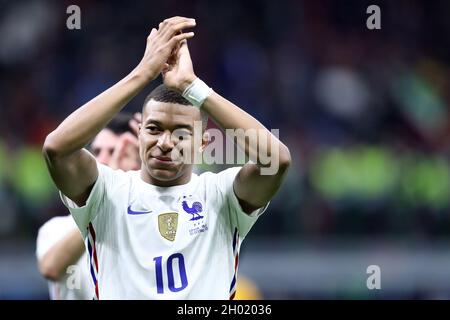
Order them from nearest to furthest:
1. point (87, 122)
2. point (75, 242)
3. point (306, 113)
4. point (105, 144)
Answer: point (87, 122) → point (75, 242) → point (105, 144) → point (306, 113)

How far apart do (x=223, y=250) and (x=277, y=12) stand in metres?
11.0

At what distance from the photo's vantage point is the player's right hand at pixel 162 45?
159 inches

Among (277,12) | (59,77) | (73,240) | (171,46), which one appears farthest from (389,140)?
(171,46)

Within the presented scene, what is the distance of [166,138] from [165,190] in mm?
290

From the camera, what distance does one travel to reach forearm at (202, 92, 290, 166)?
160 inches

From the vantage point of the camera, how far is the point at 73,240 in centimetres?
528

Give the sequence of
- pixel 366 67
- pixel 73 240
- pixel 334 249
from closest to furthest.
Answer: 1. pixel 73 240
2. pixel 334 249
3. pixel 366 67

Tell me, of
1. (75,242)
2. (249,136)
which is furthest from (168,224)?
(75,242)

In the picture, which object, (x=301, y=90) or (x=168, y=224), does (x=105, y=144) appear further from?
(x=301, y=90)

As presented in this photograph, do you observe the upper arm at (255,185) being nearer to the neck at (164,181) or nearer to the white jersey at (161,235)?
the white jersey at (161,235)

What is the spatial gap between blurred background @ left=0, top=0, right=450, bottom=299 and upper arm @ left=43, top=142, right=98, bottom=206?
5849 millimetres

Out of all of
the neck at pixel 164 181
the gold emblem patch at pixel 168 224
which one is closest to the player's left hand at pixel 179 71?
the neck at pixel 164 181

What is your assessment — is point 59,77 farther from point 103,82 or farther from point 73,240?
point 73,240

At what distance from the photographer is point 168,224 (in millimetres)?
4195
